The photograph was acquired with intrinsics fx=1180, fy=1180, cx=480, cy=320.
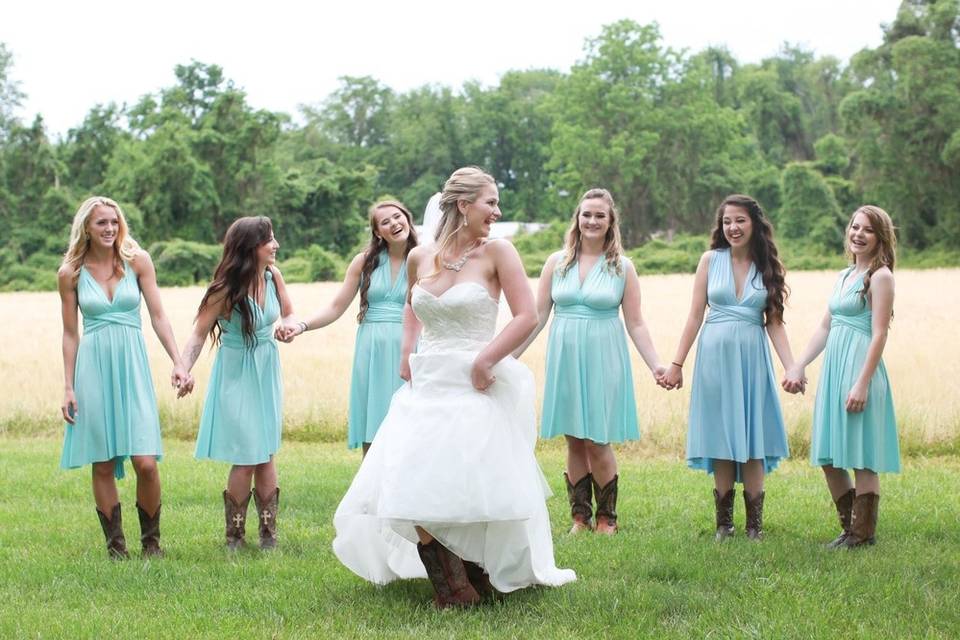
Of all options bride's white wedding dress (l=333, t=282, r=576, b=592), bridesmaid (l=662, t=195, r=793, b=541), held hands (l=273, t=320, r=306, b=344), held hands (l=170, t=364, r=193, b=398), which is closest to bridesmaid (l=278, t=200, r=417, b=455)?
held hands (l=273, t=320, r=306, b=344)

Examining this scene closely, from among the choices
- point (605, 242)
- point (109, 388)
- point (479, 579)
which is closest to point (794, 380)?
point (605, 242)

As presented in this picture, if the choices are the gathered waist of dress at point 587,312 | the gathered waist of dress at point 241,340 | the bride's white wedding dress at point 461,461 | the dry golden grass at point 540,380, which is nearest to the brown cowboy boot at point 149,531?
the gathered waist of dress at point 241,340

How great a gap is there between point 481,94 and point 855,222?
89380 mm

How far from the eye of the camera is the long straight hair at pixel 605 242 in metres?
8.74

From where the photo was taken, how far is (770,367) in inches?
325

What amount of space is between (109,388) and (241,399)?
85 centimetres

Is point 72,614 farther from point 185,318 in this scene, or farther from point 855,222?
point 185,318

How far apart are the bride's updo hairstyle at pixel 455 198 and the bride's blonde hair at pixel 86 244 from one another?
2.50 meters

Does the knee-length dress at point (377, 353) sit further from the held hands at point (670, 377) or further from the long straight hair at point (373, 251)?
the held hands at point (670, 377)

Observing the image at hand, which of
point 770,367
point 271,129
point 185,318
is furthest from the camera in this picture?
point 271,129

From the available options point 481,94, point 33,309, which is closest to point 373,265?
point 33,309

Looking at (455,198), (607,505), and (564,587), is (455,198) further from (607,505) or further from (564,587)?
(607,505)

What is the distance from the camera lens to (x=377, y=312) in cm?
895

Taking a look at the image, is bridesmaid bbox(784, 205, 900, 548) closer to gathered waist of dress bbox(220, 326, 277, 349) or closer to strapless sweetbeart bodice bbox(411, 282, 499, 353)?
strapless sweetbeart bodice bbox(411, 282, 499, 353)
